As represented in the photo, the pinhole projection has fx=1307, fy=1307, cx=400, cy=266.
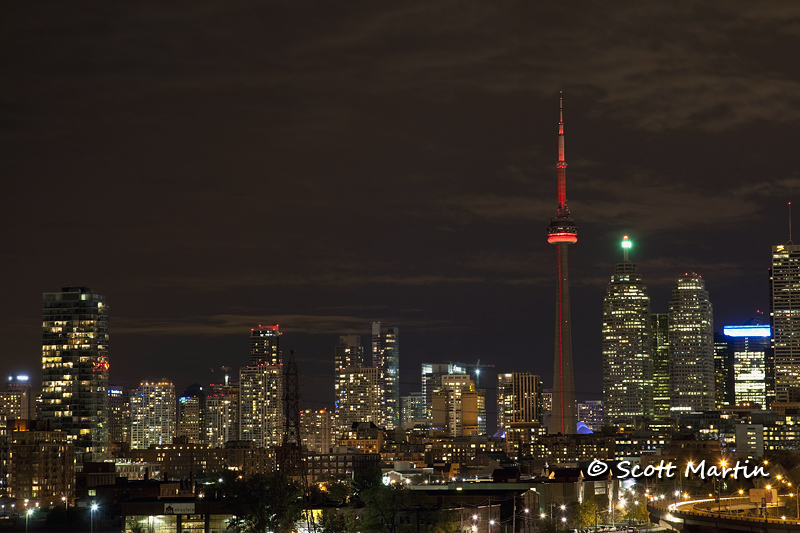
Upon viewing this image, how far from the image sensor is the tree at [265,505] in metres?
125

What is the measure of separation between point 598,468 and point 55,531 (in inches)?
2765

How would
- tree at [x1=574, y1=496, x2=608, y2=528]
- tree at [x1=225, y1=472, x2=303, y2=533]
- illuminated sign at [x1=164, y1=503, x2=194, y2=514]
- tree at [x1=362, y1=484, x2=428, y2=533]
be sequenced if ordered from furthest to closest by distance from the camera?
tree at [x1=574, y1=496, x2=608, y2=528]
illuminated sign at [x1=164, y1=503, x2=194, y2=514]
tree at [x1=225, y1=472, x2=303, y2=533]
tree at [x1=362, y1=484, x2=428, y2=533]

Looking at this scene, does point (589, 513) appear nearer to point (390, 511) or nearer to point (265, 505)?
point (390, 511)

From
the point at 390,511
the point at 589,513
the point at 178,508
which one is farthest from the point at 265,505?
the point at 589,513

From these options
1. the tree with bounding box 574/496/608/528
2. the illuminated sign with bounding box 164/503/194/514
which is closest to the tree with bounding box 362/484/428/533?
the illuminated sign with bounding box 164/503/194/514

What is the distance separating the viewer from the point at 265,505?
12575 centimetres

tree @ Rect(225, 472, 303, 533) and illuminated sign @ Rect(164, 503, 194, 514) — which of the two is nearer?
tree @ Rect(225, 472, 303, 533)

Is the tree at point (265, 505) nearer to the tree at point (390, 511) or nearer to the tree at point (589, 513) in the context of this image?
the tree at point (390, 511)

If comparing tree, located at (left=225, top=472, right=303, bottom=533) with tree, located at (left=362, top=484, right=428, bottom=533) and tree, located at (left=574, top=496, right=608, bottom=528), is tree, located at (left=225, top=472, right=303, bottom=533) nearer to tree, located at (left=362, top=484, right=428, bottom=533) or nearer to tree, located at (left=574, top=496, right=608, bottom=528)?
tree, located at (left=362, top=484, right=428, bottom=533)

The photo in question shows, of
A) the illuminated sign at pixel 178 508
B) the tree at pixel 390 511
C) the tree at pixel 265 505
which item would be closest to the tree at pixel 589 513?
the tree at pixel 390 511

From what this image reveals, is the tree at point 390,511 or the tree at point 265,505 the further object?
the tree at point 265,505

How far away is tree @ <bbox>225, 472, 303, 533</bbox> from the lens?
125 metres

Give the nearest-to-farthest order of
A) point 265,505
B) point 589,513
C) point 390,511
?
point 390,511, point 265,505, point 589,513

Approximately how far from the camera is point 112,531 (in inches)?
6452
